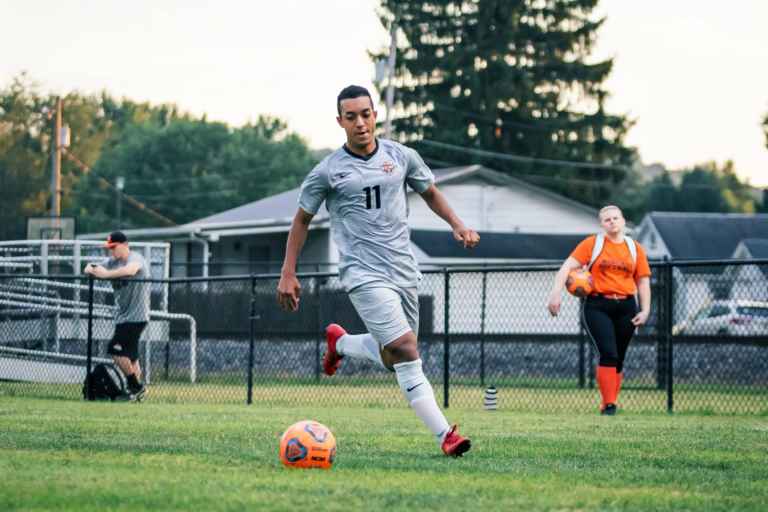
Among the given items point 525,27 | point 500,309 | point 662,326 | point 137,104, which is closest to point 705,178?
point 137,104

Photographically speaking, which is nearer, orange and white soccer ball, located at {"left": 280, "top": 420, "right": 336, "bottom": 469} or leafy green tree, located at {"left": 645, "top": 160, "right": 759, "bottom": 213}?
orange and white soccer ball, located at {"left": 280, "top": 420, "right": 336, "bottom": 469}

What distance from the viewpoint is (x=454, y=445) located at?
25.3 ft

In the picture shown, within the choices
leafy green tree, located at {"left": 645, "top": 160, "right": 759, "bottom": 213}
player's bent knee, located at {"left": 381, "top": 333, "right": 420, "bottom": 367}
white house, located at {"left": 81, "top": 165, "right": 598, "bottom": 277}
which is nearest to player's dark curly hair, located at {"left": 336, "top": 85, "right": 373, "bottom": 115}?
player's bent knee, located at {"left": 381, "top": 333, "right": 420, "bottom": 367}

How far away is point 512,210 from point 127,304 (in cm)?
2778

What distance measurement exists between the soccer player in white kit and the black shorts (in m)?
8.46

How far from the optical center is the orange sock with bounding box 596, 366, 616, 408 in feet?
43.0

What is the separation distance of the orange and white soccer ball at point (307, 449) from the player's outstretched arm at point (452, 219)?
155 cm

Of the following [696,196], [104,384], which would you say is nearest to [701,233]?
[696,196]

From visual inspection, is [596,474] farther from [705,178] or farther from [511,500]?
[705,178]

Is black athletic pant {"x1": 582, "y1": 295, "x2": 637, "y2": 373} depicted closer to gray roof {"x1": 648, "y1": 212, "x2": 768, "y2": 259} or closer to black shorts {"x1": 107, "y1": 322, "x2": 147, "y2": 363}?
black shorts {"x1": 107, "y1": 322, "x2": 147, "y2": 363}

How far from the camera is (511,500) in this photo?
5871mm

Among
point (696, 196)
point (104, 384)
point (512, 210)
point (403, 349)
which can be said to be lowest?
point (104, 384)

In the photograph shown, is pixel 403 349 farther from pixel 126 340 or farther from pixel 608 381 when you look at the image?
pixel 126 340

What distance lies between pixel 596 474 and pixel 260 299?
19.1 m
